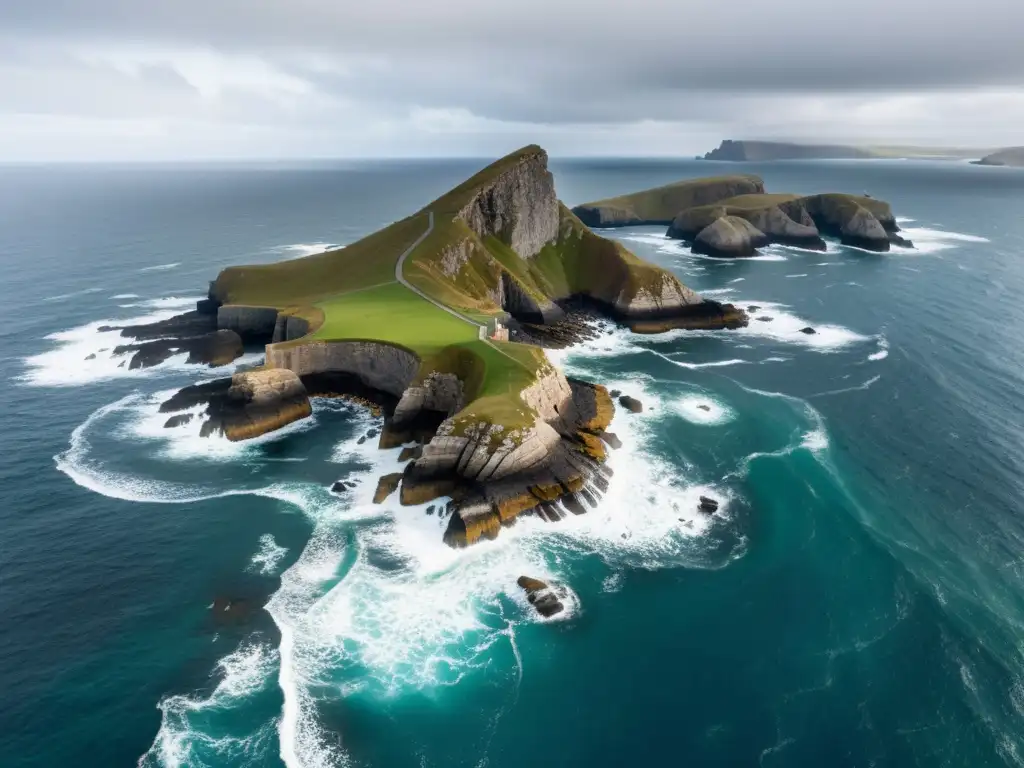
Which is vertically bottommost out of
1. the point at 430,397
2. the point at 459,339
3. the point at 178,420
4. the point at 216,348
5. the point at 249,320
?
the point at 178,420

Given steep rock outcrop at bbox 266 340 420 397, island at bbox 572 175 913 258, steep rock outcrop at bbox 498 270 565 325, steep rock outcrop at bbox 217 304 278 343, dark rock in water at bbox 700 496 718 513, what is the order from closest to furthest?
1. dark rock in water at bbox 700 496 718 513
2. steep rock outcrop at bbox 266 340 420 397
3. steep rock outcrop at bbox 217 304 278 343
4. steep rock outcrop at bbox 498 270 565 325
5. island at bbox 572 175 913 258

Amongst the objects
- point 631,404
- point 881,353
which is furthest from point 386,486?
point 881,353

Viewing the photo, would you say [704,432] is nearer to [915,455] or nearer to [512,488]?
[915,455]

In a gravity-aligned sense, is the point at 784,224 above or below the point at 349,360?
below

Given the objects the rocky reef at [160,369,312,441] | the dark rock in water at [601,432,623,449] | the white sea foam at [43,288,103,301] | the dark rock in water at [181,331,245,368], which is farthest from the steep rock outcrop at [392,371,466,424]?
the white sea foam at [43,288,103,301]

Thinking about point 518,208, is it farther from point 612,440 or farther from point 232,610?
point 232,610

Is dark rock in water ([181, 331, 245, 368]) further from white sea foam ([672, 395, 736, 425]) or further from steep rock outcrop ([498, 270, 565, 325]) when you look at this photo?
white sea foam ([672, 395, 736, 425])

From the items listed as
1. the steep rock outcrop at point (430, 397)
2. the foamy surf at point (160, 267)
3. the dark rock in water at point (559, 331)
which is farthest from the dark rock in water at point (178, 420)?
the foamy surf at point (160, 267)

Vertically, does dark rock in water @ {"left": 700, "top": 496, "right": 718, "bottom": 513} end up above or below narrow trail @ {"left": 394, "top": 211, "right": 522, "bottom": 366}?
below
